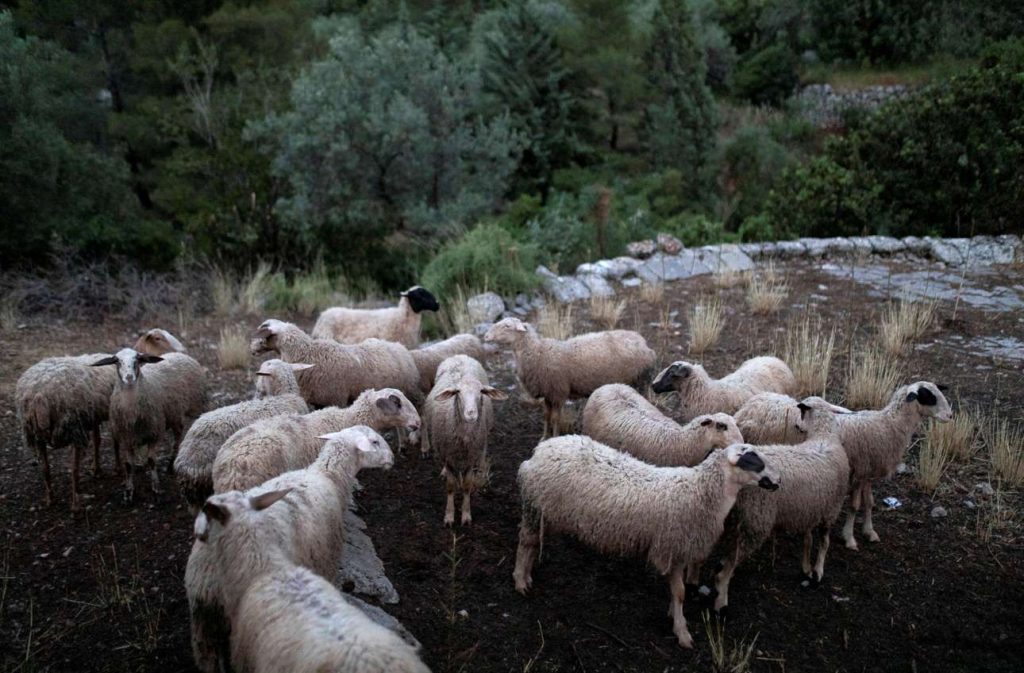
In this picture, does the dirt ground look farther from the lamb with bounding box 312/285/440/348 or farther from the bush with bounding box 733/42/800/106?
the bush with bounding box 733/42/800/106

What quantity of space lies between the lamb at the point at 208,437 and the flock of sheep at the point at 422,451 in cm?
2

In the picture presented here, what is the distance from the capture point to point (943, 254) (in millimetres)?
13125

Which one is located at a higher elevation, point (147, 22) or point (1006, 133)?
point (147, 22)

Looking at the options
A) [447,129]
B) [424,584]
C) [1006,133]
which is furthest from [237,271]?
[1006,133]

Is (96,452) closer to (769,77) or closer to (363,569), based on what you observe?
(363,569)

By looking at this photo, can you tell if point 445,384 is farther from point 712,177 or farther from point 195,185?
point 712,177

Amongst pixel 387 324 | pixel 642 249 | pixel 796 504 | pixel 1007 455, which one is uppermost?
pixel 642 249

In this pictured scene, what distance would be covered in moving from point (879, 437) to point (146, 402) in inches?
230

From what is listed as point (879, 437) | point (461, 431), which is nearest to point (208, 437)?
point (461, 431)

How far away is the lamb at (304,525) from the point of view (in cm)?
416

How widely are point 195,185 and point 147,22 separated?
14.6 ft

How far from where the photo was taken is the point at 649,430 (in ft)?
19.8

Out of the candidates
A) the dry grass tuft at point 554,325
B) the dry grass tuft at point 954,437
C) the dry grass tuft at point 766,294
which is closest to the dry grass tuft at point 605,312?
the dry grass tuft at point 554,325

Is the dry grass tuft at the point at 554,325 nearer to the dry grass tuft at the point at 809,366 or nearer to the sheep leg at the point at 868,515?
the dry grass tuft at the point at 809,366
